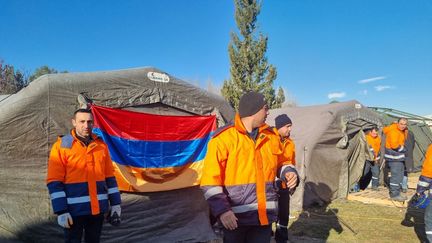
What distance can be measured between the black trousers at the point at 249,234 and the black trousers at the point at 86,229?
146cm

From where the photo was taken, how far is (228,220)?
262 cm

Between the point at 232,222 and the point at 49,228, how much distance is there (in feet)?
10.9

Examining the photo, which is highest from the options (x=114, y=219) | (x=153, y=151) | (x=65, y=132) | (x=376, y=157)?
(x=65, y=132)

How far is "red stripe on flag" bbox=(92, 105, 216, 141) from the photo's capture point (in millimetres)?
5316

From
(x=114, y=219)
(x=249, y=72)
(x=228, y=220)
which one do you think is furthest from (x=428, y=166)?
(x=249, y=72)

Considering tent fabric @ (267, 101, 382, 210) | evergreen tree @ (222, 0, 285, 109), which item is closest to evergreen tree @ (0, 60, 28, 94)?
evergreen tree @ (222, 0, 285, 109)

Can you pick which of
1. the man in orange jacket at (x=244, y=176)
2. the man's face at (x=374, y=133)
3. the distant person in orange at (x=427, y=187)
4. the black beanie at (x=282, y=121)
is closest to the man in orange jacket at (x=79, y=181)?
the man in orange jacket at (x=244, y=176)

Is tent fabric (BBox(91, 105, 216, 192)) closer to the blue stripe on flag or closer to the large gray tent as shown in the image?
the blue stripe on flag

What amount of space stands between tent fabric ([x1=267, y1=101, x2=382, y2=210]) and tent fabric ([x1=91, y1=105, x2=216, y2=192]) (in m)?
3.05

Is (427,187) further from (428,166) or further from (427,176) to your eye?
(428,166)

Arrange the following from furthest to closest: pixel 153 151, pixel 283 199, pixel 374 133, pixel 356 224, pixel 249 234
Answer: pixel 374 133, pixel 356 224, pixel 153 151, pixel 283 199, pixel 249 234

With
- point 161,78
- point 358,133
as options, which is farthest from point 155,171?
point 358,133

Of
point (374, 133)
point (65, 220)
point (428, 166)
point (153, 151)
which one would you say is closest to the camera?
point (65, 220)

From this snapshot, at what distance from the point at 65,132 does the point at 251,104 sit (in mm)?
3187
